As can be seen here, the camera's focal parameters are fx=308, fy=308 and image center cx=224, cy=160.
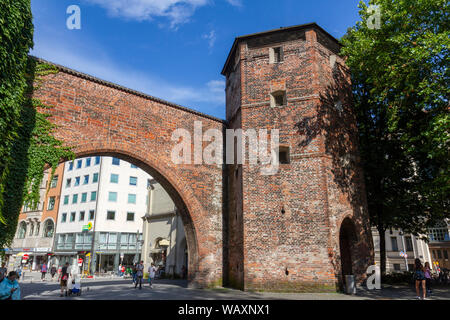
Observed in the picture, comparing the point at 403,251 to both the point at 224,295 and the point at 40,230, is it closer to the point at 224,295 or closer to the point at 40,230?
the point at 224,295

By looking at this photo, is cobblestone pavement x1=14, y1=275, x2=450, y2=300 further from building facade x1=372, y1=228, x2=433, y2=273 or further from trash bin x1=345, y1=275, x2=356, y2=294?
building facade x1=372, y1=228, x2=433, y2=273

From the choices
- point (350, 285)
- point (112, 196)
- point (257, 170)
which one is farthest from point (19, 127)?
point (112, 196)

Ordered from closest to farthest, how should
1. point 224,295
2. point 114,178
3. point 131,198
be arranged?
point 224,295 < point 114,178 < point 131,198

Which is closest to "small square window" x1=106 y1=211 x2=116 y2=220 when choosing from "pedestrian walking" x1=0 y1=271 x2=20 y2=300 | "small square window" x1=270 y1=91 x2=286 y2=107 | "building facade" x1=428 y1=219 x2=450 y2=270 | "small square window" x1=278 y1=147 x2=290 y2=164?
"small square window" x1=278 y1=147 x2=290 y2=164

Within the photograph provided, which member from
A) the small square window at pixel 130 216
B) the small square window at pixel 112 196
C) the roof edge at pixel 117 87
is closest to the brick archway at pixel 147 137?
the roof edge at pixel 117 87

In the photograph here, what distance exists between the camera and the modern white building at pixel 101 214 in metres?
38.3

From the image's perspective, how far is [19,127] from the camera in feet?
34.8

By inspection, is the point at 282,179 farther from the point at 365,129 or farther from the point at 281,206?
the point at 365,129

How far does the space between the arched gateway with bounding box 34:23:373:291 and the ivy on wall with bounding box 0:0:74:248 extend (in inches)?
22.2

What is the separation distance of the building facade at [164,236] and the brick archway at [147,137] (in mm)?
8862
